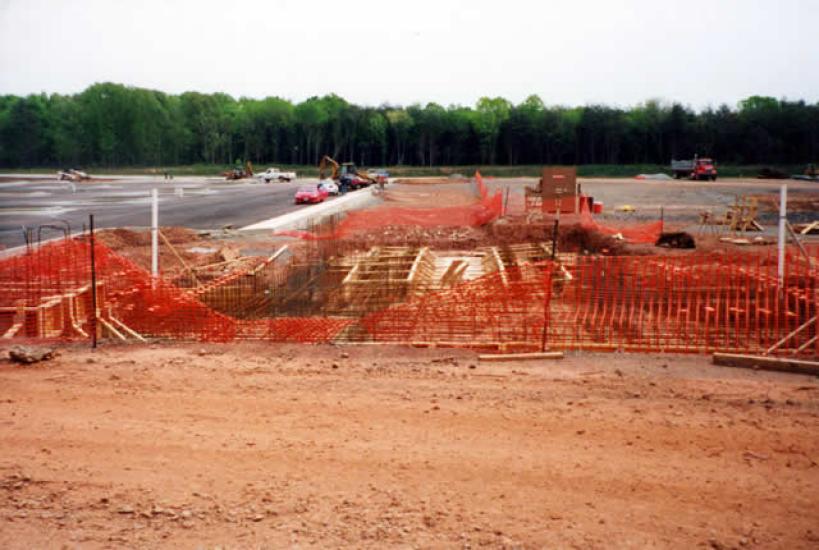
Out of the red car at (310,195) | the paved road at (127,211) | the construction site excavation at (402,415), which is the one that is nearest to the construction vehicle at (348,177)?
the paved road at (127,211)

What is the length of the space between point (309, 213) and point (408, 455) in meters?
29.3

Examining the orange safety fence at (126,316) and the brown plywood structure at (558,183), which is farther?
the brown plywood structure at (558,183)

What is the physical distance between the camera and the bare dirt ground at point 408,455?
503 centimetres

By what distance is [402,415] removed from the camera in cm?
721

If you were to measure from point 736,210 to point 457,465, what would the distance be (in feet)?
78.5

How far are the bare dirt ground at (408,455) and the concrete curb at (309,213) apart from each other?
64.6 feet

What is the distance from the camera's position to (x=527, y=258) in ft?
62.8

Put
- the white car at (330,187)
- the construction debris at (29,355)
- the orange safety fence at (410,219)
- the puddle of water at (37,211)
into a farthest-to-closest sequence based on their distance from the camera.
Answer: the white car at (330,187) < the puddle of water at (37,211) < the orange safety fence at (410,219) < the construction debris at (29,355)

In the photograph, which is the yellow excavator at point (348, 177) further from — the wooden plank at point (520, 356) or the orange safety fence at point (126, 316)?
the wooden plank at point (520, 356)

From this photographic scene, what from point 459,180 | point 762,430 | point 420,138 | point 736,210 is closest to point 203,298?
point 762,430

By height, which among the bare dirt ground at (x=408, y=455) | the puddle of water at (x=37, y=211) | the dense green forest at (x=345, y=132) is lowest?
the bare dirt ground at (x=408, y=455)

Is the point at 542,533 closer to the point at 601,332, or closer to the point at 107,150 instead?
the point at 601,332

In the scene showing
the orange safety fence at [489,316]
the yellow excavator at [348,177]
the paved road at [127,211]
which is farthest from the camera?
the yellow excavator at [348,177]

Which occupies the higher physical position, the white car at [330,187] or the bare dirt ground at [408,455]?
the white car at [330,187]
